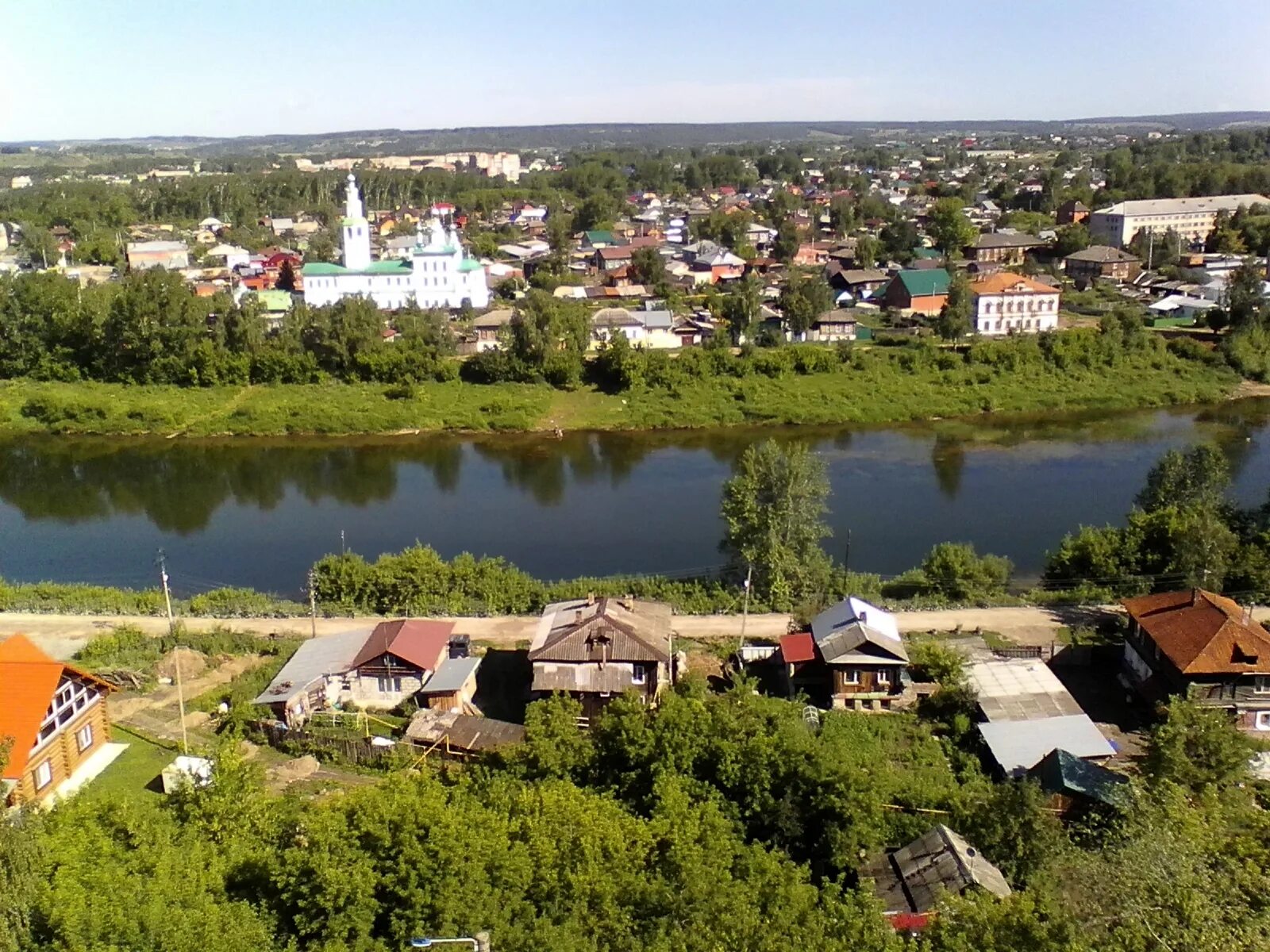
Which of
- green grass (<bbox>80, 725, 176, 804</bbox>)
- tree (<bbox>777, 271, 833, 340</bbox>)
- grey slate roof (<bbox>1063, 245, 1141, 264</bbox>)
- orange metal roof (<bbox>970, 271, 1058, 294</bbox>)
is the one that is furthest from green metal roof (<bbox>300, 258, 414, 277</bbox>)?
green grass (<bbox>80, 725, 176, 804</bbox>)

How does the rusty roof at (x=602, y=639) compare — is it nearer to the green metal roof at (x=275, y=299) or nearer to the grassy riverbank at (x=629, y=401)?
the grassy riverbank at (x=629, y=401)

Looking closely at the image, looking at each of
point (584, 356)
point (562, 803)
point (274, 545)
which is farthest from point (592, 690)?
point (584, 356)


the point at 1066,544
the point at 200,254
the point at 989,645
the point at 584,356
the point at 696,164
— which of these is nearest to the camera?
the point at 989,645

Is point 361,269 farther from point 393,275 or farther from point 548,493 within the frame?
point 548,493

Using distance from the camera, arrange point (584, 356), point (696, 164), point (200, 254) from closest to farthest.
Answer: point (584, 356), point (200, 254), point (696, 164)

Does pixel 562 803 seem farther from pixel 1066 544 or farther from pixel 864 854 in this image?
pixel 1066 544

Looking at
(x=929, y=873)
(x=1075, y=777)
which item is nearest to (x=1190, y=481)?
(x=1075, y=777)

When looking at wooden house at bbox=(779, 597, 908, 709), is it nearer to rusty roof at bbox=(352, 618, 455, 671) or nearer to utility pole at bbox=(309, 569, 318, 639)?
rusty roof at bbox=(352, 618, 455, 671)
